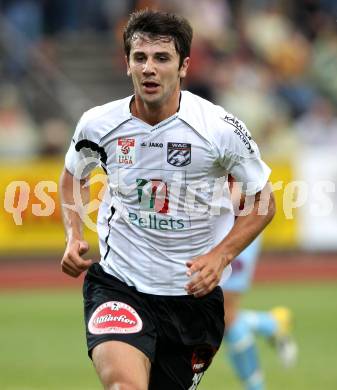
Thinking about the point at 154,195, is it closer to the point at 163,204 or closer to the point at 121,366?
the point at 163,204

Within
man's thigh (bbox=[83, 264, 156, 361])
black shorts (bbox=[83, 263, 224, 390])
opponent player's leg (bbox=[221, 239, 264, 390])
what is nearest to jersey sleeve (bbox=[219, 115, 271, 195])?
black shorts (bbox=[83, 263, 224, 390])

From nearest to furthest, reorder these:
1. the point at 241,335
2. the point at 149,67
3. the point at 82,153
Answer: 1. the point at 149,67
2. the point at 82,153
3. the point at 241,335

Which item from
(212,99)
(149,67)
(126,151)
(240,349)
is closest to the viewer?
(149,67)

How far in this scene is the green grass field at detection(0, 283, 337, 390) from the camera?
30.7 feet

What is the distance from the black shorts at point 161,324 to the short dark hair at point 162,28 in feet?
3.79

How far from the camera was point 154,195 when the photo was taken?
568 cm

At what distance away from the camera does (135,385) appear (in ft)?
16.9

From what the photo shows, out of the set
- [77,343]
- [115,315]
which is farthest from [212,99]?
[115,315]

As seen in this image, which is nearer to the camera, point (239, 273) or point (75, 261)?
point (75, 261)

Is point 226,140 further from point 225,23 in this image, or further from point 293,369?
point 225,23

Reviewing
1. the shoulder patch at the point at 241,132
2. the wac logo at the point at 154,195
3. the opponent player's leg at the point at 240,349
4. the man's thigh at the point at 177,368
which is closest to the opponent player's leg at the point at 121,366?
the man's thigh at the point at 177,368

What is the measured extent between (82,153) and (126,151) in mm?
284

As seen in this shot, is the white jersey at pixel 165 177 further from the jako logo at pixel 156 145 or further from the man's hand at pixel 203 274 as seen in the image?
the man's hand at pixel 203 274

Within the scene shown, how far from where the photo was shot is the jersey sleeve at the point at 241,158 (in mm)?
5570
